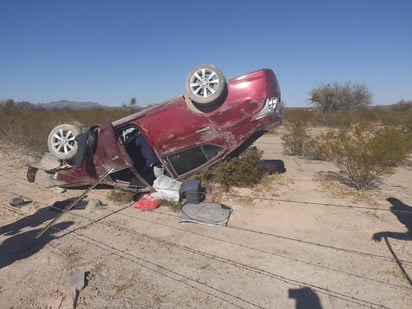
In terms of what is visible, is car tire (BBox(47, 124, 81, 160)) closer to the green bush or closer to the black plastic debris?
the green bush

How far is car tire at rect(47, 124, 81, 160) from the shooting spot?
6906 mm

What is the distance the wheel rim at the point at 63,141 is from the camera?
6922mm

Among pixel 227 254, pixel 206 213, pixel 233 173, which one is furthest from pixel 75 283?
pixel 233 173

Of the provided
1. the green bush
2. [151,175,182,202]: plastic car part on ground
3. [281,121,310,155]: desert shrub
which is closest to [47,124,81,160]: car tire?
the green bush

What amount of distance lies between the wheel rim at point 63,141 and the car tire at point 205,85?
331 centimetres

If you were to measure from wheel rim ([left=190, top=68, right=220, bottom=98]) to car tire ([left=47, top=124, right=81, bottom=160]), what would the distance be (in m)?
3.29

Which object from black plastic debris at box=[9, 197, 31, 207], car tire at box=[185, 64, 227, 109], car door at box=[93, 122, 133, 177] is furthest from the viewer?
black plastic debris at box=[9, 197, 31, 207]

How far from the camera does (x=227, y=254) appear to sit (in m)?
4.42

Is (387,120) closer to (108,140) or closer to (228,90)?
(228,90)

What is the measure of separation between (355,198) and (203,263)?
4386 millimetres

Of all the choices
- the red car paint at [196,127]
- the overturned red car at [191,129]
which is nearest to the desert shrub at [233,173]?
the overturned red car at [191,129]

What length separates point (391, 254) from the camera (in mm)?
4234

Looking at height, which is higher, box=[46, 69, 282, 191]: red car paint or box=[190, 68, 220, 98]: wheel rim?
box=[190, 68, 220, 98]: wheel rim

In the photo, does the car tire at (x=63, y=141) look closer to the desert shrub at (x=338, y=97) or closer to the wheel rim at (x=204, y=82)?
the wheel rim at (x=204, y=82)
